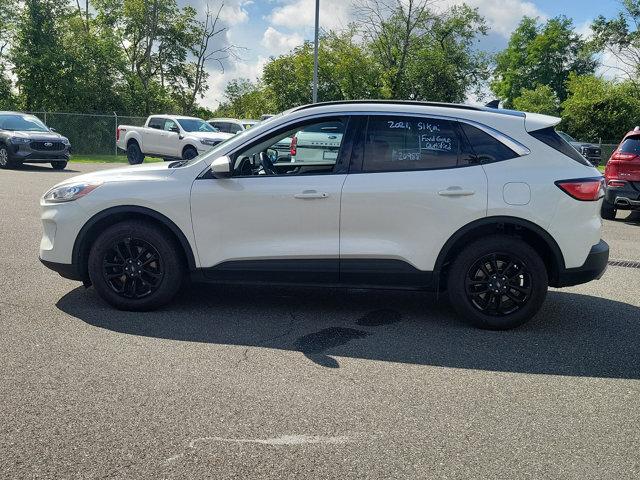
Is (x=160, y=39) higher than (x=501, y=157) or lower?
higher

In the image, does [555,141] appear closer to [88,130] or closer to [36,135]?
[36,135]

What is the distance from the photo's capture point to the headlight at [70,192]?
529cm

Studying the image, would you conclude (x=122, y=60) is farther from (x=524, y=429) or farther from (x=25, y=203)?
(x=524, y=429)

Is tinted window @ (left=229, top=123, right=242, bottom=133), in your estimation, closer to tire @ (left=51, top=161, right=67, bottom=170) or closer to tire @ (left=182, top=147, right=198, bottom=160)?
tire @ (left=182, top=147, right=198, bottom=160)

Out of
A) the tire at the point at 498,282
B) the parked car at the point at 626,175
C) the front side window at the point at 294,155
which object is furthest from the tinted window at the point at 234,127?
the tire at the point at 498,282

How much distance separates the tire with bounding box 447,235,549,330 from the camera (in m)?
4.99

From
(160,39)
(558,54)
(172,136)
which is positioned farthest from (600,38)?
(172,136)

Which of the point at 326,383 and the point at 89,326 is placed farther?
the point at 89,326

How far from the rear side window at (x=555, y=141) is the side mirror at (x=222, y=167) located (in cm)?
244

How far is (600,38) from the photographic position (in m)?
51.3

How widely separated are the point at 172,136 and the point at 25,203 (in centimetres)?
1142

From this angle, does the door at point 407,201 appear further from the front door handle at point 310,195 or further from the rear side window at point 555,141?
the rear side window at point 555,141

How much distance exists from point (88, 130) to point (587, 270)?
95.3 feet

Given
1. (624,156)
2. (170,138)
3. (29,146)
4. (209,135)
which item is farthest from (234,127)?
(624,156)
